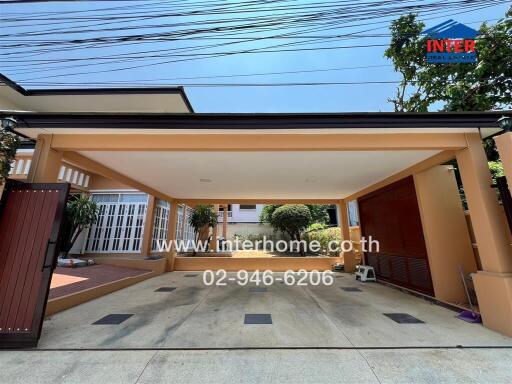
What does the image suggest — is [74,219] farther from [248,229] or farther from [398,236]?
[248,229]

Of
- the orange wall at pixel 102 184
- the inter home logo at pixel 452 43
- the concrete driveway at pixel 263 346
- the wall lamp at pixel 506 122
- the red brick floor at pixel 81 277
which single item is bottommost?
the concrete driveway at pixel 263 346

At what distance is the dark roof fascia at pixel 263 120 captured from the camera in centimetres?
325

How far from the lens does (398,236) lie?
18.3 ft

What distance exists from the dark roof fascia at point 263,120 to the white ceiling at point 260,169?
2.33 ft

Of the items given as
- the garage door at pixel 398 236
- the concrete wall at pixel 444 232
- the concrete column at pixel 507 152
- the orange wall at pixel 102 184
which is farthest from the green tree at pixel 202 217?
the concrete column at pixel 507 152

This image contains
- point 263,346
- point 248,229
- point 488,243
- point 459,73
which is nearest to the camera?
point 263,346

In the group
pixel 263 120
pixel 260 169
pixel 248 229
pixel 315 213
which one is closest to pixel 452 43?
pixel 260 169

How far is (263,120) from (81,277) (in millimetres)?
5943

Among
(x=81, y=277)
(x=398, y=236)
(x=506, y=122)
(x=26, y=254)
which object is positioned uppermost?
(x=506, y=122)

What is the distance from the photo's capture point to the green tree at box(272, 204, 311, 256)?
13.3 meters

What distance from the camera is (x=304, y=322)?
10.7 ft

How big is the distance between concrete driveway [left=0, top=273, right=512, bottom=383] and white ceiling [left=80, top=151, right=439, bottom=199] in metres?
2.72

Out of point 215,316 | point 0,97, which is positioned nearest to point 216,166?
point 215,316

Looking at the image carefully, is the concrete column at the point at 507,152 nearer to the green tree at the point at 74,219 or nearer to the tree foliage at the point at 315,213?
the green tree at the point at 74,219
